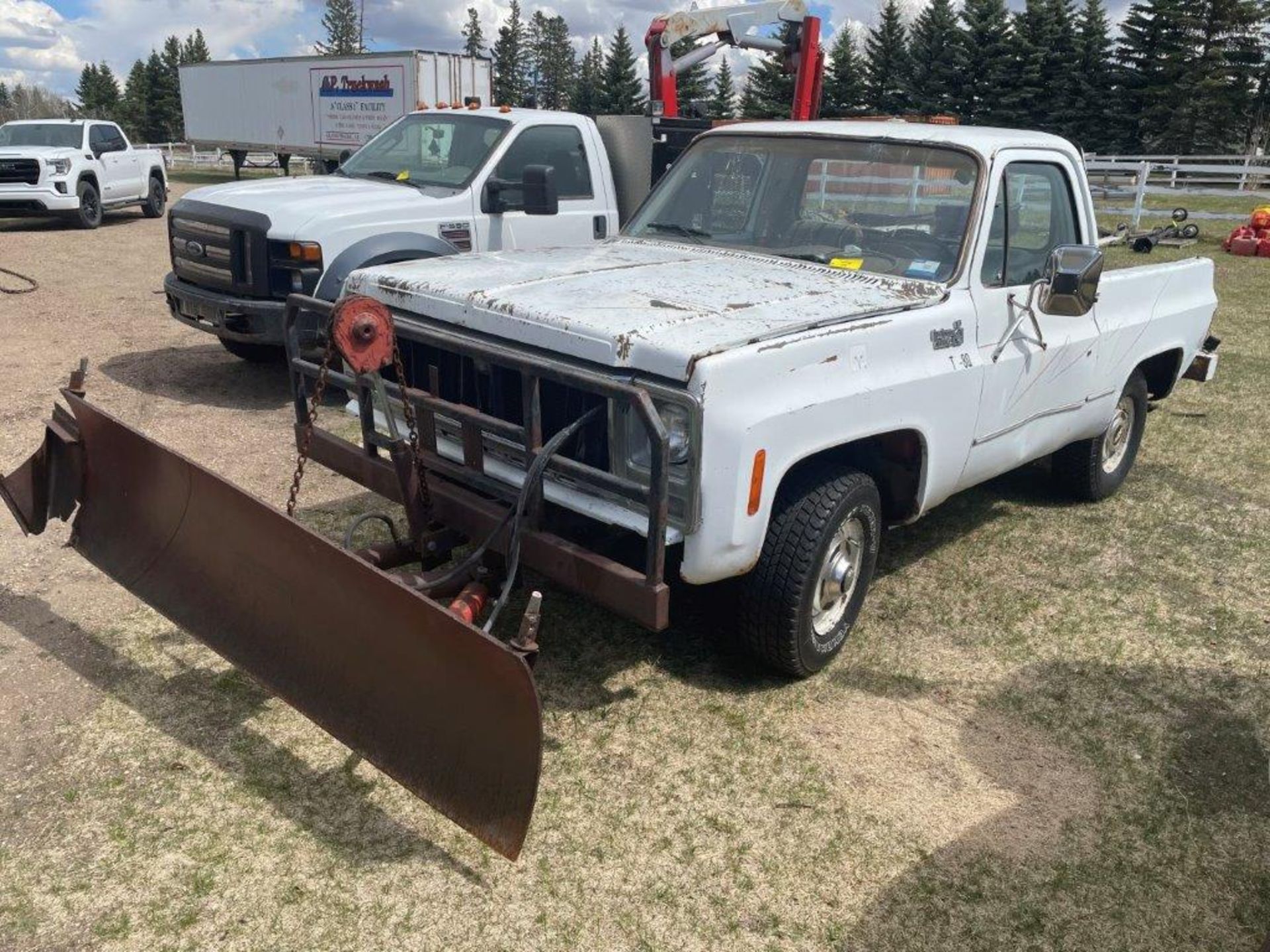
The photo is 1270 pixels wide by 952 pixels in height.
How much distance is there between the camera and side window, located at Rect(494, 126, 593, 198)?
7.92 meters

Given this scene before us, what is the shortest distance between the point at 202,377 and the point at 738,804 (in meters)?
6.25

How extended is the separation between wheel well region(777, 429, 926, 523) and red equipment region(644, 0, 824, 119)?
300 inches

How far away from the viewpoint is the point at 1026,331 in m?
4.47

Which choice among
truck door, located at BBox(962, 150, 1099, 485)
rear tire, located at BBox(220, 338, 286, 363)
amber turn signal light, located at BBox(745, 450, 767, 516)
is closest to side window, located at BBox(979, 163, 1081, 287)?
truck door, located at BBox(962, 150, 1099, 485)

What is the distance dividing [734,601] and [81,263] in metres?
12.8

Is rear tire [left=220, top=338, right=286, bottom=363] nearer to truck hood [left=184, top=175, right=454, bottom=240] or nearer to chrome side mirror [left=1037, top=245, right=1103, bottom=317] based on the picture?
truck hood [left=184, top=175, right=454, bottom=240]

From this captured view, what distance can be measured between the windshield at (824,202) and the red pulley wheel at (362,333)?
6.12ft

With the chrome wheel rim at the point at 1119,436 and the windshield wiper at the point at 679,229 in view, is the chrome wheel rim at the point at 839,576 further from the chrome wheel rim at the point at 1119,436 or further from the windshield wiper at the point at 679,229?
the chrome wheel rim at the point at 1119,436

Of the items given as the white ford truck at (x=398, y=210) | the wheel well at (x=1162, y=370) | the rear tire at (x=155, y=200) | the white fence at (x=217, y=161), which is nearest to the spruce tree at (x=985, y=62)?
the white fence at (x=217, y=161)

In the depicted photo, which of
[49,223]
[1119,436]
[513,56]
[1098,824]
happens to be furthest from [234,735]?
[513,56]

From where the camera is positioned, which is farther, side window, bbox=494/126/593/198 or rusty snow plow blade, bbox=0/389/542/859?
side window, bbox=494/126/593/198

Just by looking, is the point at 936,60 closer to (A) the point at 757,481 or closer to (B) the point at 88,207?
(B) the point at 88,207

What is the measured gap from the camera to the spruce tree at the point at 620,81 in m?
59.7

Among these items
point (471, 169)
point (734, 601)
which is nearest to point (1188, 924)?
point (734, 601)
